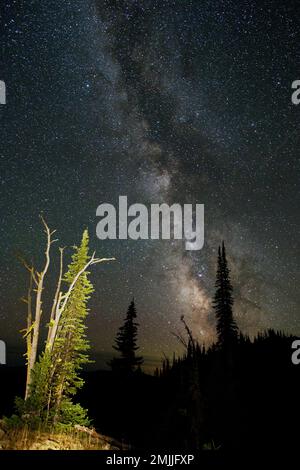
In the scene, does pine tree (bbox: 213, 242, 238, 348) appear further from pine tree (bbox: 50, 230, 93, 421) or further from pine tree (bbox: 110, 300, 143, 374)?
pine tree (bbox: 50, 230, 93, 421)

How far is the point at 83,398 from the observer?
61156mm

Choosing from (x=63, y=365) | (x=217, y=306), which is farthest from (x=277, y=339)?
(x=63, y=365)

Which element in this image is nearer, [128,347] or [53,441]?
[53,441]

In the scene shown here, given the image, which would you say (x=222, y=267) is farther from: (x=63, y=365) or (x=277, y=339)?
(x=63, y=365)

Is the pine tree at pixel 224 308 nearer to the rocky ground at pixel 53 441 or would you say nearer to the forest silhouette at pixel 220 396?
the forest silhouette at pixel 220 396

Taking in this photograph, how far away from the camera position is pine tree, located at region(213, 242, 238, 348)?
4944 centimetres

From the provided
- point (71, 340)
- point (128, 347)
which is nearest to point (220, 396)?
point (128, 347)

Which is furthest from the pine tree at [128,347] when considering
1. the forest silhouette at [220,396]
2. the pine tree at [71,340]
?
the pine tree at [71,340]

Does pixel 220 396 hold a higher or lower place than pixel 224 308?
lower

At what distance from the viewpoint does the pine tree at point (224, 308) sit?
4944 centimetres

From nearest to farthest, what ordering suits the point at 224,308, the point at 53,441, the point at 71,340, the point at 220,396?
1. the point at 53,441
2. the point at 71,340
3. the point at 220,396
4. the point at 224,308

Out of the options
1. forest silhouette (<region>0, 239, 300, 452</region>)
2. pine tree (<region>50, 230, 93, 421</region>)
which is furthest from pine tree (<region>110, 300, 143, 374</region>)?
pine tree (<region>50, 230, 93, 421</region>)

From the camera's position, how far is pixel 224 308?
51812mm

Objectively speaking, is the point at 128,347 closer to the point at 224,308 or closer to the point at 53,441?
the point at 224,308
